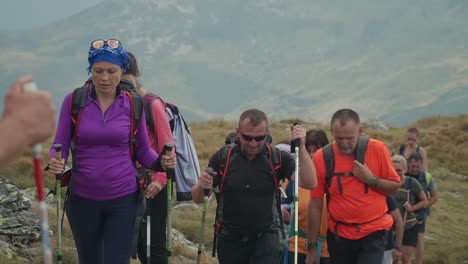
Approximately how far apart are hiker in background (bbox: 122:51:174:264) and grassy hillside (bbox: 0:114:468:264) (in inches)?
88.3

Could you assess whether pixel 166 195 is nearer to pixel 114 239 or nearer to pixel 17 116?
pixel 114 239

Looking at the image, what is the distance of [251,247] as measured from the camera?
22.6 ft

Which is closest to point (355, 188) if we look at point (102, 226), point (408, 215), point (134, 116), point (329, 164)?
point (329, 164)

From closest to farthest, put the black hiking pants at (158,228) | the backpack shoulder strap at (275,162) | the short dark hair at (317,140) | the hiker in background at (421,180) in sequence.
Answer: the backpack shoulder strap at (275,162) → the black hiking pants at (158,228) → the short dark hair at (317,140) → the hiker in background at (421,180)

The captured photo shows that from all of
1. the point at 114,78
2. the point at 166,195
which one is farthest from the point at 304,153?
the point at 114,78

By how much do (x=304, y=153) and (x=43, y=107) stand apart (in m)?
4.41

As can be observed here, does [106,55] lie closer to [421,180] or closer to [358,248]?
[358,248]

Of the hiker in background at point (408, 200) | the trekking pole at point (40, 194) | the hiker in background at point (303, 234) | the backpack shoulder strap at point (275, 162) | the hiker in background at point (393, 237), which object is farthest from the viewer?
the hiker in background at point (408, 200)

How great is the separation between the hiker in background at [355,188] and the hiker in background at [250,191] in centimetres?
60

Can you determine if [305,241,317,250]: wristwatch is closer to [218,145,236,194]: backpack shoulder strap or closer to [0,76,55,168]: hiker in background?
[218,145,236,194]: backpack shoulder strap

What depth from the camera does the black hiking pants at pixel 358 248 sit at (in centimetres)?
748

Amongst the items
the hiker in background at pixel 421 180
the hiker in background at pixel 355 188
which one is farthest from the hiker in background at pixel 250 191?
the hiker in background at pixel 421 180

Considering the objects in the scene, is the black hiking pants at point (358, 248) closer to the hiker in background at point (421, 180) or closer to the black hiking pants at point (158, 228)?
the black hiking pants at point (158, 228)

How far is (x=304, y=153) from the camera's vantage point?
6.95 meters
